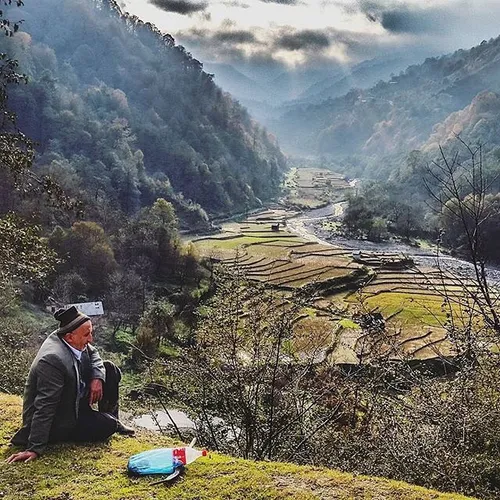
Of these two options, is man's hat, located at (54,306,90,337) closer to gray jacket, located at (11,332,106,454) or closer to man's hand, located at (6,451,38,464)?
gray jacket, located at (11,332,106,454)

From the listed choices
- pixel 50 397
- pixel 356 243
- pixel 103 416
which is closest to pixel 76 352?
pixel 50 397

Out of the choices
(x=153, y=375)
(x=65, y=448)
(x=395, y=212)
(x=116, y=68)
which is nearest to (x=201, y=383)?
(x=153, y=375)

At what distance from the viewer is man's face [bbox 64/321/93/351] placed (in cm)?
397

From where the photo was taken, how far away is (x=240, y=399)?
5.63m

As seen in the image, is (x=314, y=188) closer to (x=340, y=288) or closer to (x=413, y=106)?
(x=340, y=288)

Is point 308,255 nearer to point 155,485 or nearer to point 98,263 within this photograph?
point 98,263

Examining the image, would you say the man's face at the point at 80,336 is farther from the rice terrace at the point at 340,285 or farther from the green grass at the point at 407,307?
the green grass at the point at 407,307

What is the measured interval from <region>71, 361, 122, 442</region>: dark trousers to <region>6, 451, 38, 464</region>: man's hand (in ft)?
1.19

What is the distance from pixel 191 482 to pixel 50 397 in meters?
1.28

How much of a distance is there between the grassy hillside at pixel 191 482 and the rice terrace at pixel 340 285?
203 cm

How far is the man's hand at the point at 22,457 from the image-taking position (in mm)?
3699

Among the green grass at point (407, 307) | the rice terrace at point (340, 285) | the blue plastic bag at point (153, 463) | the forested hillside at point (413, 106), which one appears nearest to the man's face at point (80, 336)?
the blue plastic bag at point (153, 463)

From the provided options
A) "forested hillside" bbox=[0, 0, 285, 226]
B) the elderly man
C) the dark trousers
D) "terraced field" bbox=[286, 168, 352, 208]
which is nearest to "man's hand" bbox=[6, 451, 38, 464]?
the elderly man

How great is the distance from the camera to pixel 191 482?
3543mm
